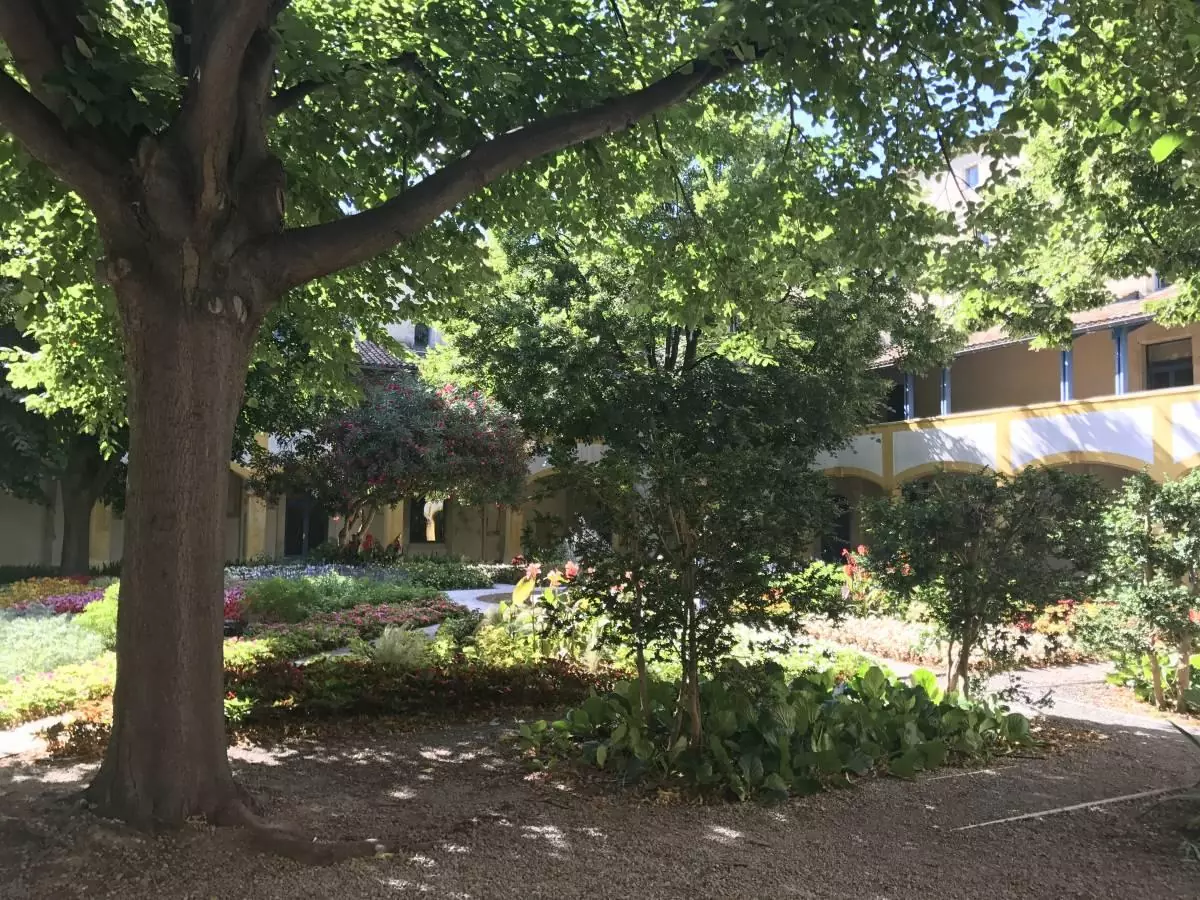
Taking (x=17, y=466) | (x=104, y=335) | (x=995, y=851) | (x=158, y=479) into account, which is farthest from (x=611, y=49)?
(x=17, y=466)

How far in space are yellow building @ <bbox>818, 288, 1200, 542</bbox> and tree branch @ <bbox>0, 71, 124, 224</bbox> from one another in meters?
13.9

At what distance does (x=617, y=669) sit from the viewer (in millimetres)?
8438

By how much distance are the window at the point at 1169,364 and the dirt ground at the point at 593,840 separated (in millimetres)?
16544

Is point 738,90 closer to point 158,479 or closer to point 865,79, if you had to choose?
point 865,79

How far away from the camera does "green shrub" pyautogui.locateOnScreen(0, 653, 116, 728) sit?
273 inches

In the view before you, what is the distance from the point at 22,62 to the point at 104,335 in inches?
155

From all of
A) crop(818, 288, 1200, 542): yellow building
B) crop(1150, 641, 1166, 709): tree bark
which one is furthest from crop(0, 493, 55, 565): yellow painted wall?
crop(1150, 641, 1166, 709): tree bark

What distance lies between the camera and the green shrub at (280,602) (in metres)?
12.5

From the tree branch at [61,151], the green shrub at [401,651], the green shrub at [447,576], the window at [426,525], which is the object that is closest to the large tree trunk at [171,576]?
→ the tree branch at [61,151]

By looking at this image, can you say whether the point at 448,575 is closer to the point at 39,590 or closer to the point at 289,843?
the point at 39,590

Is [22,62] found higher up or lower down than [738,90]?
lower down

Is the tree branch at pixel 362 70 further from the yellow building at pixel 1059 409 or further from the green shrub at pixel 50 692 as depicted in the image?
the yellow building at pixel 1059 409

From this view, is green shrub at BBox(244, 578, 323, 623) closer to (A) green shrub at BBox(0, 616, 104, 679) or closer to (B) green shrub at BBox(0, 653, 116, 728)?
(A) green shrub at BBox(0, 616, 104, 679)

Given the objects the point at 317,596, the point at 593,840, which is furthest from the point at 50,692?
the point at 317,596
